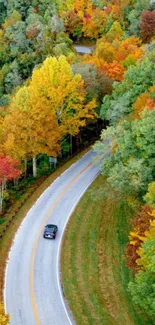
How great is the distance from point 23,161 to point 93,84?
14.5 metres

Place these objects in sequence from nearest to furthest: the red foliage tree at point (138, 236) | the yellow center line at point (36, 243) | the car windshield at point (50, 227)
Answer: the red foliage tree at point (138, 236) → the yellow center line at point (36, 243) → the car windshield at point (50, 227)

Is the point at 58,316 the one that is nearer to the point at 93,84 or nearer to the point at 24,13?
the point at 93,84

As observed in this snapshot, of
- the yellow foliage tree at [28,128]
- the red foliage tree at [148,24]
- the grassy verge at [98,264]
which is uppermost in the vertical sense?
the red foliage tree at [148,24]

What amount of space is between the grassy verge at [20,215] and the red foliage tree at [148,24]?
36.0 metres

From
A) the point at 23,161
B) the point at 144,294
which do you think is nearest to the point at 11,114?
the point at 23,161

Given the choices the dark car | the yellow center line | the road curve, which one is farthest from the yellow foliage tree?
the dark car

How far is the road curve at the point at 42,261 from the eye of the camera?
36.0 meters

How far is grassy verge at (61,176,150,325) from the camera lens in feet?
117

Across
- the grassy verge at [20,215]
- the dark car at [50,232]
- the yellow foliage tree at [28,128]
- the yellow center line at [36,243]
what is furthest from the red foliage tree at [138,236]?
the yellow foliage tree at [28,128]

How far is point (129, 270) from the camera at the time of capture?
40.6 metres

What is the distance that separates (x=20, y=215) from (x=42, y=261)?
8799 millimetres

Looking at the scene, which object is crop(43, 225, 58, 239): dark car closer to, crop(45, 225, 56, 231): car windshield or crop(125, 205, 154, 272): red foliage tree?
crop(45, 225, 56, 231): car windshield

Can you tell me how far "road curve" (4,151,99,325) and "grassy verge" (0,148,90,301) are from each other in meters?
0.51

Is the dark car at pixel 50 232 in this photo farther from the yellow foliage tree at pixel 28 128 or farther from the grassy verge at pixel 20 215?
the yellow foliage tree at pixel 28 128
